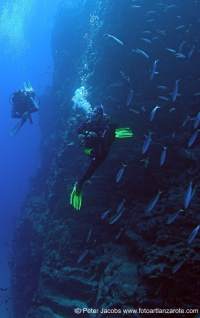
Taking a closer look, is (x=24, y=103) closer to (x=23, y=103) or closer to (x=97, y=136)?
(x=23, y=103)

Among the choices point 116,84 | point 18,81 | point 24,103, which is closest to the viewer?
point 24,103

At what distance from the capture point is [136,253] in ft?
30.8

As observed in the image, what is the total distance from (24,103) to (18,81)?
187 feet

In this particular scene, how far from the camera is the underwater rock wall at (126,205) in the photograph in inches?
318

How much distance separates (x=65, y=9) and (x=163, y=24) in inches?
527

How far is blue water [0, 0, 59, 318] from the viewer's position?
130ft

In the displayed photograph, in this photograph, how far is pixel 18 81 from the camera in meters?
62.3

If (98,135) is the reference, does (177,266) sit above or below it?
below

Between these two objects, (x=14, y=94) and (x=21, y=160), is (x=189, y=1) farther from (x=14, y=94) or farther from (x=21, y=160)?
(x=21, y=160)

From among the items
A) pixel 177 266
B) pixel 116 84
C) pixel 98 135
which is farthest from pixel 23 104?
pixel 116 84

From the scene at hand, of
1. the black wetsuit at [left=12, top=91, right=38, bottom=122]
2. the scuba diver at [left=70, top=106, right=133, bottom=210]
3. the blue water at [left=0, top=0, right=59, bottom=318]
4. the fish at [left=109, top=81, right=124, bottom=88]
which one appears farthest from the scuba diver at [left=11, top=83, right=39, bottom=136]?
the blue water at [left=0, top=0, right=59, bottom=318]

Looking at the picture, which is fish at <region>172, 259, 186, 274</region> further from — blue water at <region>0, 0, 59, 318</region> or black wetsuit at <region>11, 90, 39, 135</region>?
blue water at <region>0, 0, 59, 318</region>

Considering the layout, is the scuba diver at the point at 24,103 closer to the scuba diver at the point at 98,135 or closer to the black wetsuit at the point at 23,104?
the black wetsuit at the point at 23,104

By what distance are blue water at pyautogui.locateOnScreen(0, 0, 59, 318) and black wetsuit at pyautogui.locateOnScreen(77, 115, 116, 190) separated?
79.4 feet
